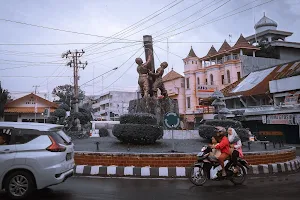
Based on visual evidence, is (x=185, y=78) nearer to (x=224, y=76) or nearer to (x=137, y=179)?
(x=224, y=76)

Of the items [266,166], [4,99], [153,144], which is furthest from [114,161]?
[4,99]

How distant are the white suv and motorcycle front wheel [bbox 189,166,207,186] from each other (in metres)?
3.33

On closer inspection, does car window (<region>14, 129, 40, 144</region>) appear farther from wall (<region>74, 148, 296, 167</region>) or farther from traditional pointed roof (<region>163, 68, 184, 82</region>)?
traditional pointed roof (<region>163, 68, 184, 82</region>)

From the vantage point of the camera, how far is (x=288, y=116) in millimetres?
28266

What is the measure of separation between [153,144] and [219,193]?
17.1 feet

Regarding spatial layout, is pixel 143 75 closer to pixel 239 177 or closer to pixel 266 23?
pixel 239 177

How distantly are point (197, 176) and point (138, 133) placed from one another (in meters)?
3.78

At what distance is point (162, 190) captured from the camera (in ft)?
23.1

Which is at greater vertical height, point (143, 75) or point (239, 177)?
point (143, 75)

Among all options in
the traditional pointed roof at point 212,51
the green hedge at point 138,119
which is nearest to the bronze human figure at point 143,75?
the green hedge at point 138,119

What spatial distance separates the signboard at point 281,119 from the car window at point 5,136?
27354mm

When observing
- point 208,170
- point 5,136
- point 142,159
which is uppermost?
point 5,136

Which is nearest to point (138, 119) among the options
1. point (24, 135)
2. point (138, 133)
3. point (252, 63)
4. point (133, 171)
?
point (138, 133)

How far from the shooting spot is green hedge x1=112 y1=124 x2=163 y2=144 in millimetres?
11070
